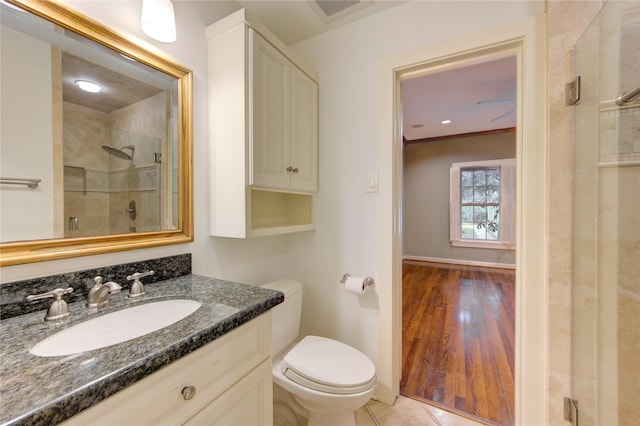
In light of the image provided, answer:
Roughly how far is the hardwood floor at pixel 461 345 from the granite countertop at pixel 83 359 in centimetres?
150

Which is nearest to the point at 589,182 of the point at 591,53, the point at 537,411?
the point at 591,53

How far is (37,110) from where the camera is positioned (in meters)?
0.86

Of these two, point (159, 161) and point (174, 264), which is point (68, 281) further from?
point (159, 161)

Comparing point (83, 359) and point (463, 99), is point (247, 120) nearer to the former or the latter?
point (83, 359)

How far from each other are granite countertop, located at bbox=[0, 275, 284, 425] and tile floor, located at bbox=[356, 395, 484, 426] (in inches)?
43.3

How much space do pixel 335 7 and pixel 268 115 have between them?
0.81m

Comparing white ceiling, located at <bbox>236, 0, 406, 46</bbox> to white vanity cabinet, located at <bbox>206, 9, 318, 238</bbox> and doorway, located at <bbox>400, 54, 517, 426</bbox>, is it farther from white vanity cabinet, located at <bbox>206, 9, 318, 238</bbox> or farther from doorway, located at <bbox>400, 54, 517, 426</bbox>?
doorway, located at <bbox>400, 54, 517, 426</bbox>

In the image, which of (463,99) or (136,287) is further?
(463,99)

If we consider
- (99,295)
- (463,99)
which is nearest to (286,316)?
(99,295)

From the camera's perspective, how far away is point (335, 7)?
5.08ft

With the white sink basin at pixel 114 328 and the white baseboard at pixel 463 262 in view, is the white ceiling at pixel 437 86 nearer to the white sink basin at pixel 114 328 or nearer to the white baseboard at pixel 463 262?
the white sink basin at pixel 114 328

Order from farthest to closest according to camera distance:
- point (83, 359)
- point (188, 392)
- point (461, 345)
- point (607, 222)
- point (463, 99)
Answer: point (463, 99)
point (461, 345)
point (607, 222)
point (188, 392)
point (83, 359)

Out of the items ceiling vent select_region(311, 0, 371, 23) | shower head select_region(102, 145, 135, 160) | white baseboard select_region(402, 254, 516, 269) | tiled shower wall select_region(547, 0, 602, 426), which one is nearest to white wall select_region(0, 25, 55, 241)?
shower head select_region(102, 145, 135, 160)

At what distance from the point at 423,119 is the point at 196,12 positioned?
332cm
